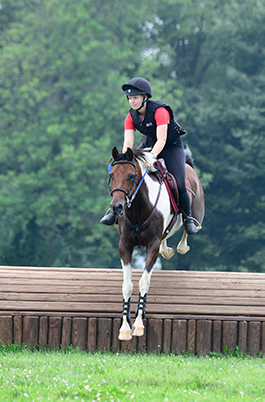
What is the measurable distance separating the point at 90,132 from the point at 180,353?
23.0m

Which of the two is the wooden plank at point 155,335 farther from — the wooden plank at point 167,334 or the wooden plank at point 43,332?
the wooden plank at point 43,332

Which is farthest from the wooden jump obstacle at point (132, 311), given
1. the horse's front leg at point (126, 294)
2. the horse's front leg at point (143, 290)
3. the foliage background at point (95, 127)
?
the foliage background at point (95, 127)

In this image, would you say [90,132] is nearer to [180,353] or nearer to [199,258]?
[199,258]

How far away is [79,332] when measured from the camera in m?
7.59

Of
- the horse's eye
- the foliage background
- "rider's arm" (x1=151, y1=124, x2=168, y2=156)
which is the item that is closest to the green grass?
the horse's eye

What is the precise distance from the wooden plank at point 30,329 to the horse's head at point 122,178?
247cm

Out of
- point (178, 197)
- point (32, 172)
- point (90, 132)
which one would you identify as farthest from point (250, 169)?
point (178, 197)

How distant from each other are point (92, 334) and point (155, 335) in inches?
36.3

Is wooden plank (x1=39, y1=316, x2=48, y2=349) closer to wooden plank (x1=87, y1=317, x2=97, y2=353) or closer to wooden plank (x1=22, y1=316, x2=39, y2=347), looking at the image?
wooden plank (x1=22, y1=316, x2=39, y2=347)

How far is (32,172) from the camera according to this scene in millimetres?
27328

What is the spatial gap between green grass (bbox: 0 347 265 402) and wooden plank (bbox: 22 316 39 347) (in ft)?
1.54

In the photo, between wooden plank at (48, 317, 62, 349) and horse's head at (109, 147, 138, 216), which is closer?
horse's head at (109, 147, 138, 216)

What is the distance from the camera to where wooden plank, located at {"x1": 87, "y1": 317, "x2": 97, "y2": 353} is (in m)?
7.56

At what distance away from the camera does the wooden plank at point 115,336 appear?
297 inches
